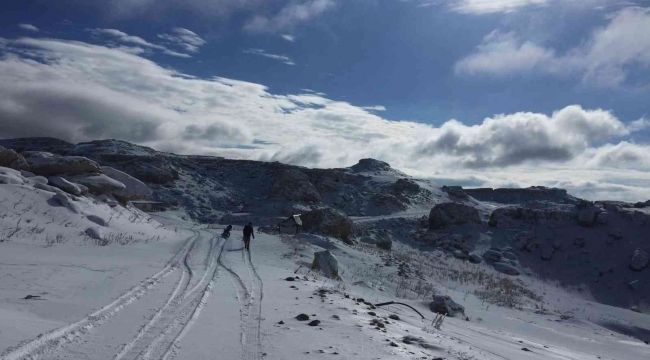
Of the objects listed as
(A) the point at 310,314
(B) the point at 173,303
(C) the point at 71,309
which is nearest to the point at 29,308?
(C) the point at 71,309

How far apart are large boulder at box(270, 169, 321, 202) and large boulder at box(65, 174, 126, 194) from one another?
94.3ft

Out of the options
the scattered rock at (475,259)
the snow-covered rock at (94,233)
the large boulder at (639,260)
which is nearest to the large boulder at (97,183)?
the snow-covered rock at (94,233)

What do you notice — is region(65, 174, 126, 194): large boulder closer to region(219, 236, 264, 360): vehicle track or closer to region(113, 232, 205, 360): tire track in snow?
region(219, 236, 264, 360): vehicle track

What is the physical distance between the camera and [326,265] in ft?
54.6

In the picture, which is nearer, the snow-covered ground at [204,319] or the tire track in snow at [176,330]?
the tire track in snow at [176,330]

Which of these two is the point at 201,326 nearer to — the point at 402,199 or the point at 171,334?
the point at 171,334

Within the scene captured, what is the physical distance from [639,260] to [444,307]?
2518 centimetres

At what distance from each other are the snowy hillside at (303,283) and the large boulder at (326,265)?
0.22ft

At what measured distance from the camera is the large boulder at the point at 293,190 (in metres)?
52.8

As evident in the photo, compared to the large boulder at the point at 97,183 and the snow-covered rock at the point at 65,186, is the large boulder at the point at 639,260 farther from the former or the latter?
the snow-covered rock at the point at 65,186

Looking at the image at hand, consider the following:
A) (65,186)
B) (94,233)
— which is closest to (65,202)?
(94,233)

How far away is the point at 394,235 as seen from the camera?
142 ft

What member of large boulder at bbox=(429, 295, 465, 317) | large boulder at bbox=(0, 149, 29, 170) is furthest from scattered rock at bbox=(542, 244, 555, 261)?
large boulder at bbox=(0, 149, 29, 170)

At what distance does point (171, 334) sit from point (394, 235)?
3849cm
